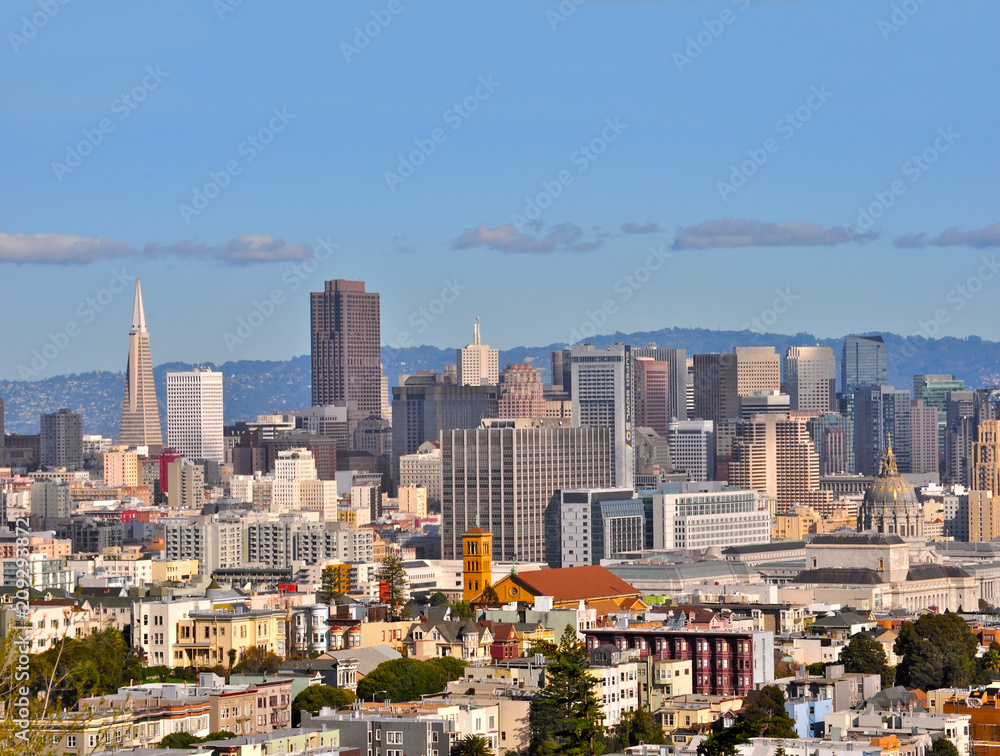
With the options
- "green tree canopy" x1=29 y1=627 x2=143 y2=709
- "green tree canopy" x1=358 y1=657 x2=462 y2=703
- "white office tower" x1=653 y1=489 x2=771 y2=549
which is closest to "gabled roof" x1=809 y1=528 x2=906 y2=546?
"white office tower" x1=653 y1=489 x2=771 y2=549

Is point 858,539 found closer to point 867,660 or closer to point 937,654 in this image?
point 937,654

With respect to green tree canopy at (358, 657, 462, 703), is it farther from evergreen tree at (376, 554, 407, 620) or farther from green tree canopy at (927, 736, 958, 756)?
evergreen tree at (376, 554, 407, 620)

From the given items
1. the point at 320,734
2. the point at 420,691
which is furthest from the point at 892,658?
the point at 320,734

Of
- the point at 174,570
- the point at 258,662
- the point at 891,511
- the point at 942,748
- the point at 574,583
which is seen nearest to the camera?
the point at 942,748

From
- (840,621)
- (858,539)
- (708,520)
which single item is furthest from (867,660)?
(708,520)

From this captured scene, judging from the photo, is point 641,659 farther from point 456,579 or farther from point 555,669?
point 456,579

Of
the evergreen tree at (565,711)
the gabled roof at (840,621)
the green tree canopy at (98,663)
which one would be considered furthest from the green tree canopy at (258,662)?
the gabled roof at (840,621)
